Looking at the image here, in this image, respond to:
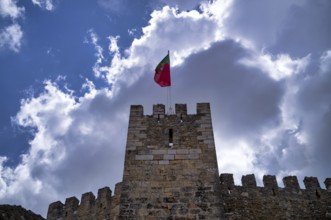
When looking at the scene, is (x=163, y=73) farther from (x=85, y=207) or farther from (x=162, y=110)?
(x=85, y=207)

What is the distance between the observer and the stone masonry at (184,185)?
9281mm

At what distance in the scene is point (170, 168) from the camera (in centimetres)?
995

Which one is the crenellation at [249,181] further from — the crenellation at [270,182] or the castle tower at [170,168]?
the castle tower at [170,168]

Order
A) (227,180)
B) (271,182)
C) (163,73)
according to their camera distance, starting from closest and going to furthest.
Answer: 1. (163,73)
2. (227,180)
3. (271,182)

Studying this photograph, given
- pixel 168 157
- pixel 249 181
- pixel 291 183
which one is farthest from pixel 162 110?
pixel 291 183

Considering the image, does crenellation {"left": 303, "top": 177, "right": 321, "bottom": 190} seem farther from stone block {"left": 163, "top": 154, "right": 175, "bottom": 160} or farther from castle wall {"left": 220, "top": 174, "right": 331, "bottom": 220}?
stone block {"left": 163, "top": 154, "right": 175, "bottom": 160}

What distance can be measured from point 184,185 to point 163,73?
4.98m

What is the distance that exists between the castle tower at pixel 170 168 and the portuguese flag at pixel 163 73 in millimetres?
1549

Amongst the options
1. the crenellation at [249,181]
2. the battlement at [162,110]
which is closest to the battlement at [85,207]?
the battlement at [162,110]

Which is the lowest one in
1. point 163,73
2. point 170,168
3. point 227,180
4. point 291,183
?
point 170,168

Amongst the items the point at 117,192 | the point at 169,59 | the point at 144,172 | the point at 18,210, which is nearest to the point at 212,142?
the point at 144,172

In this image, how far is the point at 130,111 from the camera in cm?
1158

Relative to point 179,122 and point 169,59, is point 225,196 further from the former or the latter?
point 169,59

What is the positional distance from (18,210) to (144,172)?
8.49 metres
